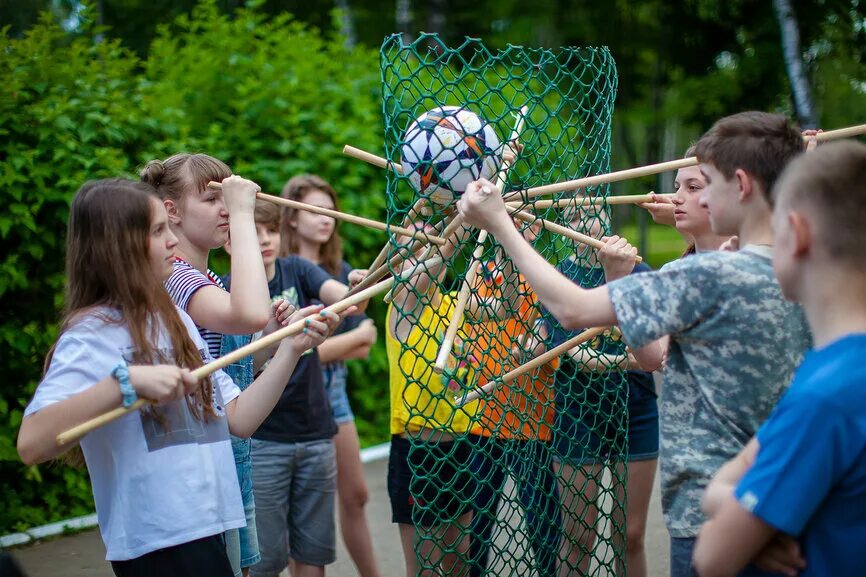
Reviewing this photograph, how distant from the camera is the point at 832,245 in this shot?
5.74 feet

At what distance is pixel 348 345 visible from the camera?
462 centimetres

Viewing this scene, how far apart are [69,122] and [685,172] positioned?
11.1 ft

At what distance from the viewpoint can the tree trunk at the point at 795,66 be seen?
9.85 metres

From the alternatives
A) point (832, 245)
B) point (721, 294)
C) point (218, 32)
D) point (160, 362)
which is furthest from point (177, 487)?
point (218, 32)

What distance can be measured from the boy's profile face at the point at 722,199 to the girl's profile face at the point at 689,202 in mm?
881

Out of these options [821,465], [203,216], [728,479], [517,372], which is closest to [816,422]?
[821,465]

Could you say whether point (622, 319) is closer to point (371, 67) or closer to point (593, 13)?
point (371, 67)

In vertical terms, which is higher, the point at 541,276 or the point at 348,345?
the point at 541,276

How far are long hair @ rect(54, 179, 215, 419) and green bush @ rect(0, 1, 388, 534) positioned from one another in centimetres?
266

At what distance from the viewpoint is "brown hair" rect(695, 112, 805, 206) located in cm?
228

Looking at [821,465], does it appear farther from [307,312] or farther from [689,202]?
[689,202]

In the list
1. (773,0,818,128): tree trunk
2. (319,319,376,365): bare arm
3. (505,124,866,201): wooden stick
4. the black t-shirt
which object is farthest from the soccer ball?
(773,0,818,128): tree trunk

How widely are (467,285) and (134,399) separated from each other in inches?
36.7

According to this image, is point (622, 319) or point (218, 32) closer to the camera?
point (622, 319)
